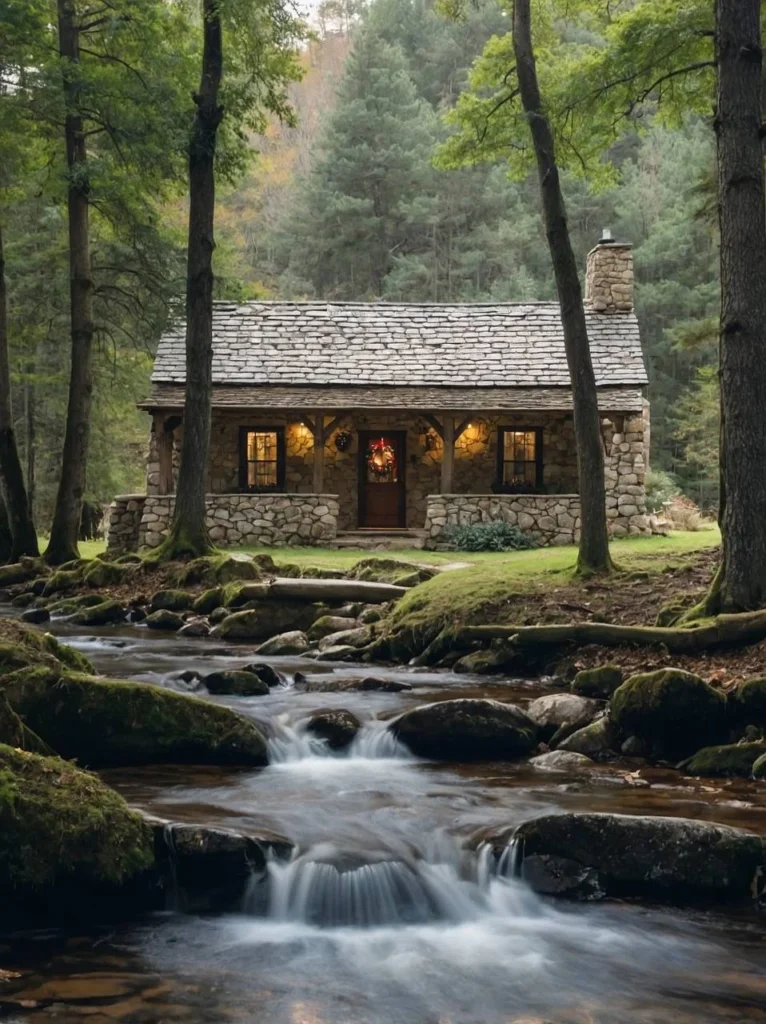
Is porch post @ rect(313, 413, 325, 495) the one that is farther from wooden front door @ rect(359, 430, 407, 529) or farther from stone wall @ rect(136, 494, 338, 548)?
wooden front door @ rect(359, 430, 407, 529)

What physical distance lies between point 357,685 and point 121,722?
299 cm

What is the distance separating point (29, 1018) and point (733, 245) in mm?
7422

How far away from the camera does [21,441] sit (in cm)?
2730

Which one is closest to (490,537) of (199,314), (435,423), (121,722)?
(435,423)

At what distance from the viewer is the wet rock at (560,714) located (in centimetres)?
721

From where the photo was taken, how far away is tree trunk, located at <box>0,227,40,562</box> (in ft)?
57.6

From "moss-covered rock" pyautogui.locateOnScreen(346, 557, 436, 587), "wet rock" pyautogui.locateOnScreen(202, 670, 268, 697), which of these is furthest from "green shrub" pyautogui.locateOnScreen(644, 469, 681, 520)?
"wet rock" pyautogui.locateOnScreen(202, 670, 268, 697)

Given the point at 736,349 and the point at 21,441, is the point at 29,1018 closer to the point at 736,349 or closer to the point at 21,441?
the point at 736,349

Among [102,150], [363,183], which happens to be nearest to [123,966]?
[102,150]

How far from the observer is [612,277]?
78.1ft

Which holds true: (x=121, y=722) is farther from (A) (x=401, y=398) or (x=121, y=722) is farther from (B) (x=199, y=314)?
(A) (x=401, y=398)

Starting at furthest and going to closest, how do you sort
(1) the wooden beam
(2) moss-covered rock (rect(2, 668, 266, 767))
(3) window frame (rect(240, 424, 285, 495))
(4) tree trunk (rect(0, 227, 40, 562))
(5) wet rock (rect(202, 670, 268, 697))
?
(3) window frame (rect(240, 424, 285, 495)) → (1) the wooden beam → (4) tree trunk (rect(0, 227, 40, 562)) → (5) wet rock (rect(202, 670, 268, 697)) → (2) moss-covered rock (rect(2, 668, 266, 767))

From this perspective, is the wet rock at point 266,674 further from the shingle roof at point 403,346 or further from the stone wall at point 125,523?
the shingle roof at point 403,346

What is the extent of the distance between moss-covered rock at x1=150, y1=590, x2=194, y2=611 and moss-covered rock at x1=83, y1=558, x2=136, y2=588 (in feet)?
4.89
